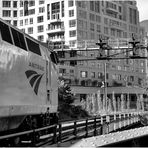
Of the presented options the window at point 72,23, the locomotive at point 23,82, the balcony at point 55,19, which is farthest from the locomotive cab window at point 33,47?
the balcony at point 55,19

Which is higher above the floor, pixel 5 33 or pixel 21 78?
pixel 5 33

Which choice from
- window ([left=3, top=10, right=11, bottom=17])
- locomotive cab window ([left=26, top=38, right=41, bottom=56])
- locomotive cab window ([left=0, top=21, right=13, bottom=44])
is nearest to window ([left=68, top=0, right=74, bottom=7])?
window ([left=3, top=10, right=11, bottom=17])

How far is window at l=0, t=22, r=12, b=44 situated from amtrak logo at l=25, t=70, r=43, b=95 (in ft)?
7.13

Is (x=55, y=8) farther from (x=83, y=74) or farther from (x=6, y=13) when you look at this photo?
(x=83, y=74)

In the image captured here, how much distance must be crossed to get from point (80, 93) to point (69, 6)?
79.8ft

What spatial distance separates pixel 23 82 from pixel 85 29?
82989mm

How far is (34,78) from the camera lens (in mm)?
16078

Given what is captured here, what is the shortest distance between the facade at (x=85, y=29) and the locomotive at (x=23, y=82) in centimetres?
6747

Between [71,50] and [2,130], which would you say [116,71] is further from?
[2,130]

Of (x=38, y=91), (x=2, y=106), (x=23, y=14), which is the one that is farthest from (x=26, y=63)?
(x=23, y=14)

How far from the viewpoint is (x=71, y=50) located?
128 feet

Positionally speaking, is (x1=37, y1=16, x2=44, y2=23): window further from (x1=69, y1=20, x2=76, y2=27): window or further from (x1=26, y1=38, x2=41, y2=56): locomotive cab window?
(x1=26, y1=38, x2=41, y2=56): locomotive cab window

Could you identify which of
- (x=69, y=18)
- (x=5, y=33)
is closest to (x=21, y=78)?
(x=5, y=33)

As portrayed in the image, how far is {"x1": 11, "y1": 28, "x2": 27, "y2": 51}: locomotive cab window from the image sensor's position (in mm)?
13955
